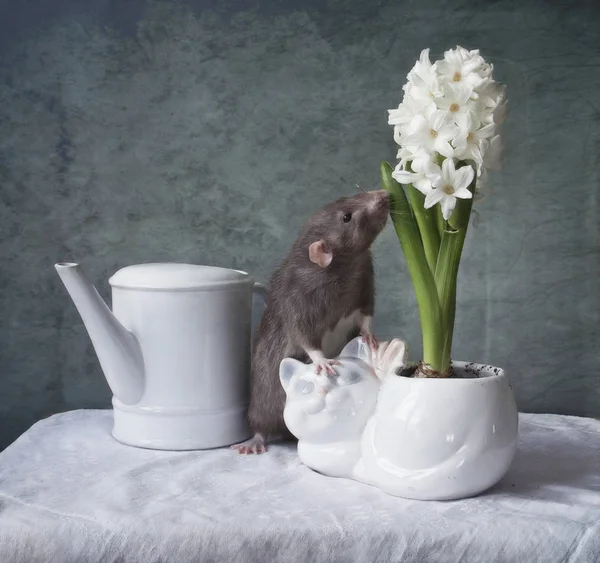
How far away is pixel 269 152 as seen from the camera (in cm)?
141

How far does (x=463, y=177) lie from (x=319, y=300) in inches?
10.8

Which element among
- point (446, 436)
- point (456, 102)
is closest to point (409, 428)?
point (446, 436)

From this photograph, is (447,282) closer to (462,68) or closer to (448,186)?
(448,186)

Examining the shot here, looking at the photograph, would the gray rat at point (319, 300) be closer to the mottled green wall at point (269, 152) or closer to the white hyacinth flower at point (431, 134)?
the white hyacinth flower at point (431, 134)

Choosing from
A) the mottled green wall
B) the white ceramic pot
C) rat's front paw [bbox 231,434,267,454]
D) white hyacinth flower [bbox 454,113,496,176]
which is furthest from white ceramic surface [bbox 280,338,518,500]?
the mottled green wall

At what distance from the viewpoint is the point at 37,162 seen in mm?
1390

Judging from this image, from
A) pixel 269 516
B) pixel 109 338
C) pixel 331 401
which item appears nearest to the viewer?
pixel 269 516

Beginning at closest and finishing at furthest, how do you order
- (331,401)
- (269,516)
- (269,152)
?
(269,516) < (331,401) < (269,152)

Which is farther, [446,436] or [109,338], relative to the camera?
[109,338]

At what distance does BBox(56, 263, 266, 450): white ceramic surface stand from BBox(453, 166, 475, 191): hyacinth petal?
1.27ft

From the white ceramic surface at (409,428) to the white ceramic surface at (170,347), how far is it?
0.18 m

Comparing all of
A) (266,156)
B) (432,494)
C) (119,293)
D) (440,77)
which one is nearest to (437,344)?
(432,494)

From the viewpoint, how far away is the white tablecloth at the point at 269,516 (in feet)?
2.49

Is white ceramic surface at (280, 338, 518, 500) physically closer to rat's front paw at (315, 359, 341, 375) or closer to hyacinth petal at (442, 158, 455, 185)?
rat's front paw at (315, 359, 341, 375)
